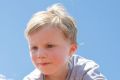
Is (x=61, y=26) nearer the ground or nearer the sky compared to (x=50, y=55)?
nearer the sky

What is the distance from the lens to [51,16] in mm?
4016

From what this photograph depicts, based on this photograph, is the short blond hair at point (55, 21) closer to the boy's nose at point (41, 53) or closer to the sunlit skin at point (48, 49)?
the sunlit skin at point (48, 49)

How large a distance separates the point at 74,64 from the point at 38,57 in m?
0.50

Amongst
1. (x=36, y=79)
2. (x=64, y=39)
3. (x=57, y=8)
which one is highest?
(x=57, y=8)

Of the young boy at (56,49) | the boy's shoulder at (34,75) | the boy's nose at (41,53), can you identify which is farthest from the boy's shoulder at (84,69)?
the boy's nose at (41,53)

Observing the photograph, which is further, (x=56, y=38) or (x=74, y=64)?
(x=74, y=64)

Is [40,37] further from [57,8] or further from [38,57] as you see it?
[57,8]

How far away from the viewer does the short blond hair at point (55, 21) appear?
387 centimetres

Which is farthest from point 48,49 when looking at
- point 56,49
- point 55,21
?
point 55,21

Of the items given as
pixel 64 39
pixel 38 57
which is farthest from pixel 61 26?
pixel 38 57

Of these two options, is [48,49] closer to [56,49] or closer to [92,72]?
[56,49]

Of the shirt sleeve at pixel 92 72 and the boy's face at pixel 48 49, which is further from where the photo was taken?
the shirt sleeve at pixel 92 72

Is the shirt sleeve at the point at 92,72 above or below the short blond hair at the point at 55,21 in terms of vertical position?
below

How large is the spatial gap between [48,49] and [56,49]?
0.33 ft
